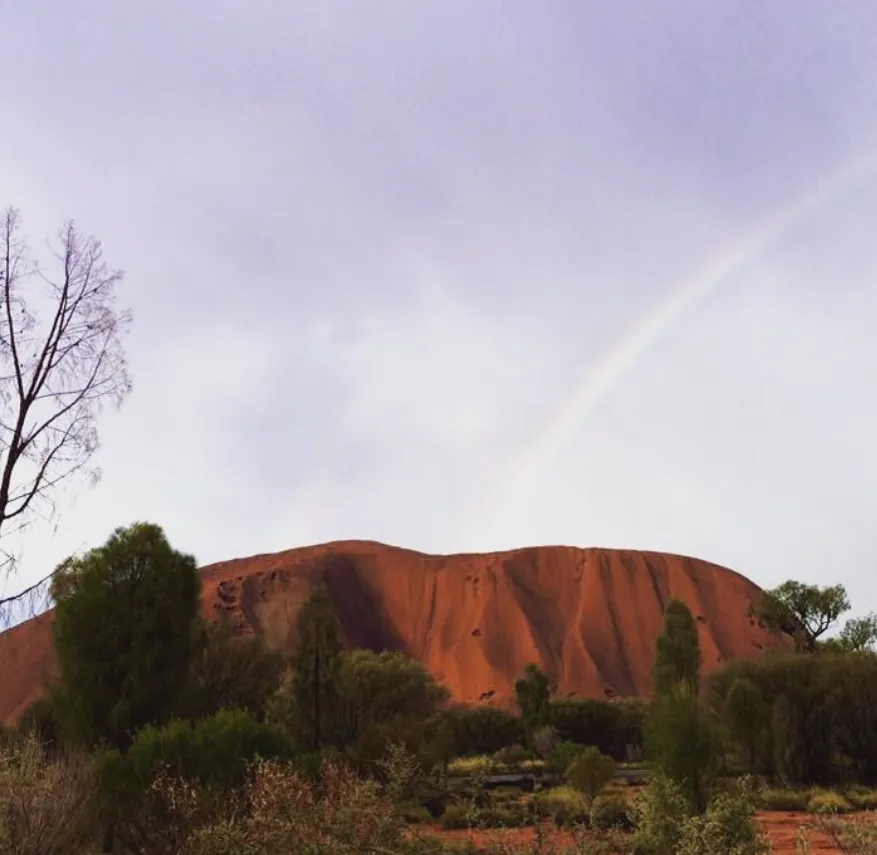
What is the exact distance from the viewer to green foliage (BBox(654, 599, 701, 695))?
4053cm

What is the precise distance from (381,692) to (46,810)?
37.1 metres

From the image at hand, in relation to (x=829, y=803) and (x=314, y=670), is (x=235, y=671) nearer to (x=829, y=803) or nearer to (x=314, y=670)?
(x=314, y=670)

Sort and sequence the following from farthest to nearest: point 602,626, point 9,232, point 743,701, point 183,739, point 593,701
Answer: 1. point 602,626
2. point 593,701
3. point 743,701
4. point 183,739
5. point 9,232

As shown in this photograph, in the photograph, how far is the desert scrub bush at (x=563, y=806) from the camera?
763 inches

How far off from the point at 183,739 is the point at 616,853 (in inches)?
236

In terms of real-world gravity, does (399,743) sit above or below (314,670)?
below

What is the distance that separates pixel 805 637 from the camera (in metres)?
55.8

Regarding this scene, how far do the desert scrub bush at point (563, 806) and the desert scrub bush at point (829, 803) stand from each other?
→ 16.6 feet

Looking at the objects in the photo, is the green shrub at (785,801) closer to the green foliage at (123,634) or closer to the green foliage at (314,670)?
the green foliage at (123,634)

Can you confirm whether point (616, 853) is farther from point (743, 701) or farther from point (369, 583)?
point (369, 583)

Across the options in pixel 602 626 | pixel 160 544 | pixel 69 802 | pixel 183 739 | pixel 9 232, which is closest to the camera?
pixel 69 802

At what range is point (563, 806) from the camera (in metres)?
21.2

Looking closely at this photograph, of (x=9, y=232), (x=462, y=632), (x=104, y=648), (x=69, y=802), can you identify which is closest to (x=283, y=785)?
(x=69, y=802)

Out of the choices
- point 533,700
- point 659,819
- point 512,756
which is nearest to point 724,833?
point 659,819
